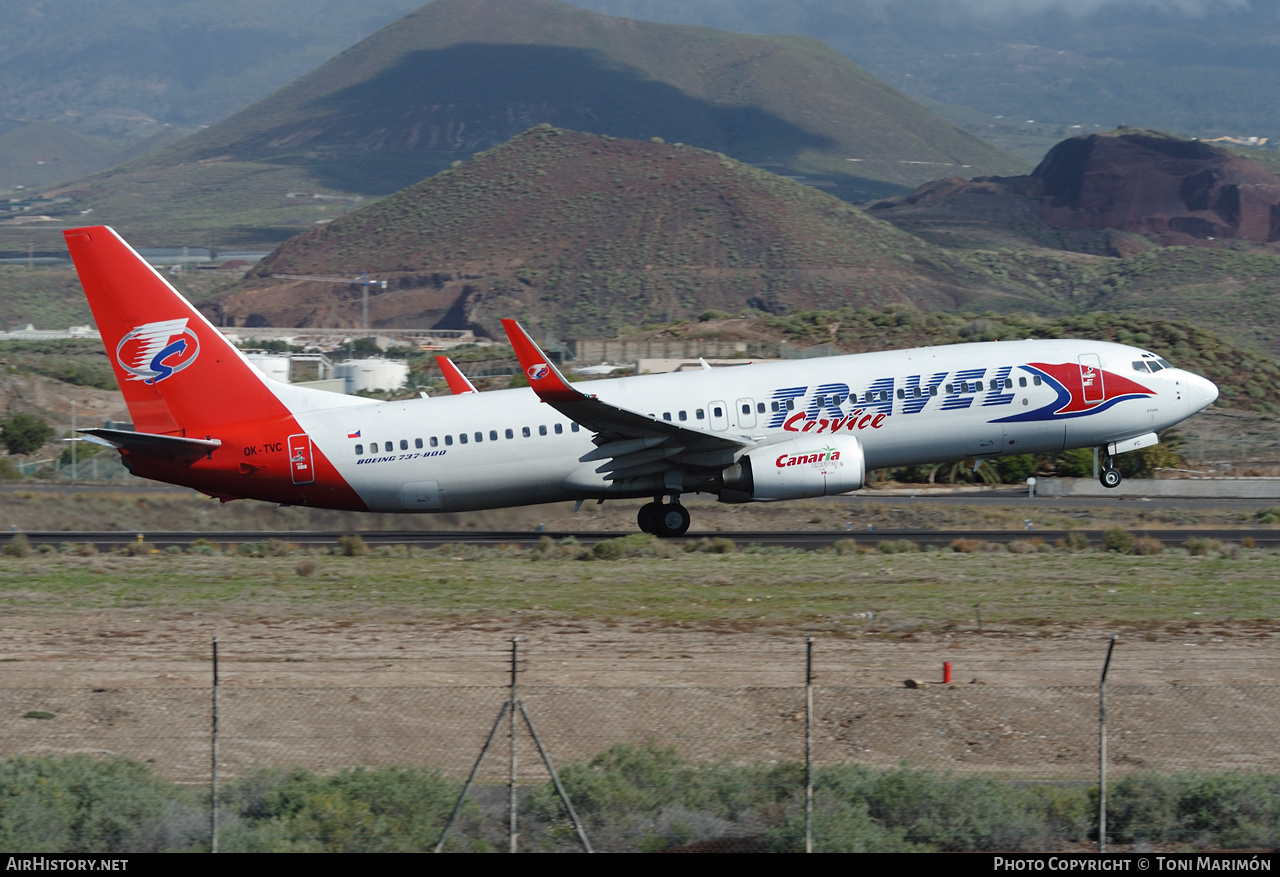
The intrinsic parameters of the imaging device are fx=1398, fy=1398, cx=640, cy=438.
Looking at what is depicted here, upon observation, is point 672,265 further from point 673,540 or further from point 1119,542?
point 1119,542

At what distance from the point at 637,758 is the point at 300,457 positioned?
736 inches

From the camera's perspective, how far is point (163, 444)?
3011 cm

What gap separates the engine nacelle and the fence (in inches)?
375

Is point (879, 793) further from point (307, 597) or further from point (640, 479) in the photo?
point (640, 479)

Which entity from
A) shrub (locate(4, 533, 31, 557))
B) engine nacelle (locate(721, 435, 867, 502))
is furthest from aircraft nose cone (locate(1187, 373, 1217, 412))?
shrub (locate(4, 533, 31, 557))

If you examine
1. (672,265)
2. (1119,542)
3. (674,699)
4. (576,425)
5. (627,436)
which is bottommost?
(674,699)

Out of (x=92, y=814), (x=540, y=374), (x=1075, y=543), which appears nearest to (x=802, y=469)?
(x=540, y=374)

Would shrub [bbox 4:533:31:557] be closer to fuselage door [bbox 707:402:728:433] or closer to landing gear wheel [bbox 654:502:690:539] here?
landing gear wheel [bbox 654:502:690:539]

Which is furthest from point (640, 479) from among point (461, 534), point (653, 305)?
point (653, 305)

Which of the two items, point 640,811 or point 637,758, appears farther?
point 637,758

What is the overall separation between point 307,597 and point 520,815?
13435 millimetres

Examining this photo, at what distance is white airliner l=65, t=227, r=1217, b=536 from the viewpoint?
100 feet

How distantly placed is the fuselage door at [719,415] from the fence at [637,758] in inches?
430

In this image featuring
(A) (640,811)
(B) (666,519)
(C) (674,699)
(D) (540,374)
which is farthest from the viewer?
(B) (666,519)
